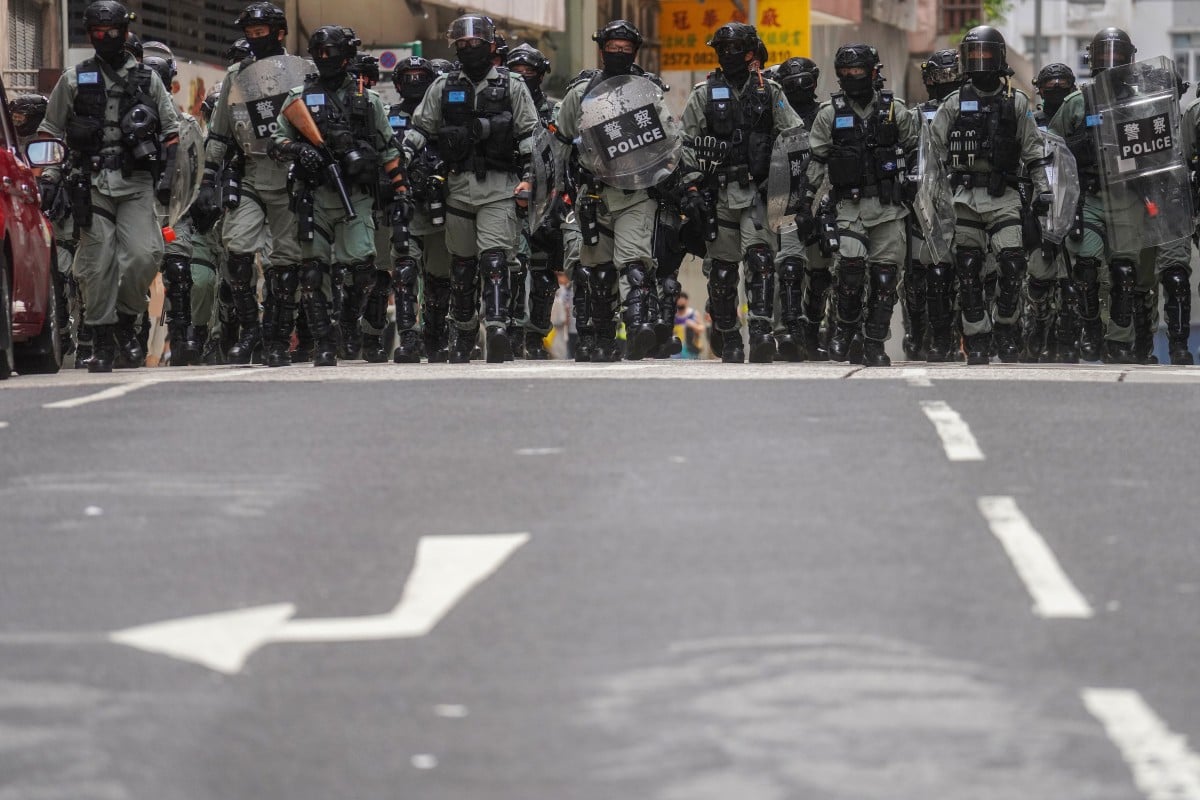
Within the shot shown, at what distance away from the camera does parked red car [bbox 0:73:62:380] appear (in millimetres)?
14742

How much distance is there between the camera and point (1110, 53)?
63.3ft

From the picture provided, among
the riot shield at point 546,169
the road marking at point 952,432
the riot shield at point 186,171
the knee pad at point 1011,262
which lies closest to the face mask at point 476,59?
the riot shield at point 546,169

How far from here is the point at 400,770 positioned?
5520 millimetres

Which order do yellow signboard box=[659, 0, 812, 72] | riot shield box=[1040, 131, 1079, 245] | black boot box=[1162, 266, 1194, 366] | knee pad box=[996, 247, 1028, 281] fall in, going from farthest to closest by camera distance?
yellow signboard box=[659, 0, 812, 72] → black boot box=[1162, 266, 1194, 366] → riot shield box=[1040, 131, 1079, 245] → knee pad box=[996, 247, 1028, 281]

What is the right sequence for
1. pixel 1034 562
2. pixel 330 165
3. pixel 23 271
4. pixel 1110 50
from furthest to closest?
pixel 1110 50, pixel 330 165, pixel 23 271, pixel 1034 562

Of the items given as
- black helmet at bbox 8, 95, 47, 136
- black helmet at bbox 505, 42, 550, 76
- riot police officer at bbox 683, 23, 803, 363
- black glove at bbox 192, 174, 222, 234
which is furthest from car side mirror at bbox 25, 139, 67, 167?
black helmet at bbox 8, 95, 47, 136

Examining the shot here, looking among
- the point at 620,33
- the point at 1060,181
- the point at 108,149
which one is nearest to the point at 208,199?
the point at 108,149

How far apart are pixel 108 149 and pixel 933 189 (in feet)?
17.0

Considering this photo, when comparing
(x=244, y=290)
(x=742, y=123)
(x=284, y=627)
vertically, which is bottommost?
(x=284, y=627)

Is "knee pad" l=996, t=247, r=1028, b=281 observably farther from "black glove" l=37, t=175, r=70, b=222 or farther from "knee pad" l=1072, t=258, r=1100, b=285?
"black glove" l=37, t=175, r=70, b=222

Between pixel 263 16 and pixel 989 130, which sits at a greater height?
pixel 263 16

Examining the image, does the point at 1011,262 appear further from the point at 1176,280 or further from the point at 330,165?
the point at 330,165

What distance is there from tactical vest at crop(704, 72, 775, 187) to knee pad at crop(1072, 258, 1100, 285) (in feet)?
12.4

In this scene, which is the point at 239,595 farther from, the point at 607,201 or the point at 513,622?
the point at 607,201
